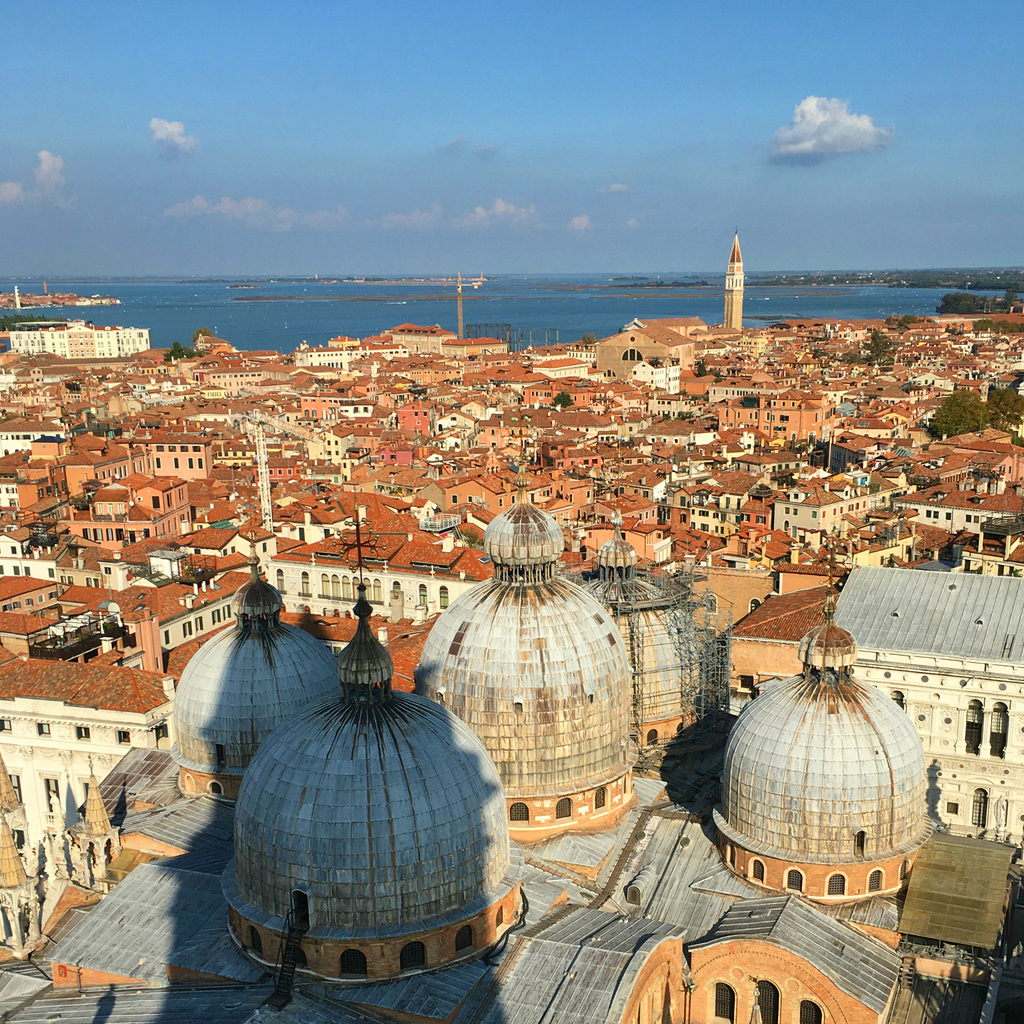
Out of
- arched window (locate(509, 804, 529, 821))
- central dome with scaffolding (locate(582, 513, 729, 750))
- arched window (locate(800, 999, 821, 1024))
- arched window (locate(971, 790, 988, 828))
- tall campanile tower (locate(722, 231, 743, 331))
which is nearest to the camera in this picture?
arched window (locate(800, 999, 821, 1024))

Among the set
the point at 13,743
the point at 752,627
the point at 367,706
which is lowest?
the point at 13,743

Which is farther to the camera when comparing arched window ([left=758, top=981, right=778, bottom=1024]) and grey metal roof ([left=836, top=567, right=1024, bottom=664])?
grey metal roof ([left=836, top=567, right=1024, bottom=664])

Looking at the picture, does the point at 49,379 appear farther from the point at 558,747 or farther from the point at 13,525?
the point at 558,747

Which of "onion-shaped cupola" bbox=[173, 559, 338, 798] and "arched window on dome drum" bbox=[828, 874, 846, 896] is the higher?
"onion-shaped cupola" bbox=[173, 559, 338, 798]

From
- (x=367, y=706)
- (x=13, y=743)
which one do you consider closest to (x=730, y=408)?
(x=13, y=743)

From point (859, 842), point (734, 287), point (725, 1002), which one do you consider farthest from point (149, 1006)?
point (734, 287)

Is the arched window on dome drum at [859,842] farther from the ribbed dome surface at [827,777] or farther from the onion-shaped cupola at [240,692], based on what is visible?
the onion-shaped cupola at [240,692]

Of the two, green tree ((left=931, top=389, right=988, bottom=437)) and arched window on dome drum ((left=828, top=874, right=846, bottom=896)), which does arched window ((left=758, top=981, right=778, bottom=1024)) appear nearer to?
arched window on dome drum ((left=828, top=874, right=846, bottom=896))

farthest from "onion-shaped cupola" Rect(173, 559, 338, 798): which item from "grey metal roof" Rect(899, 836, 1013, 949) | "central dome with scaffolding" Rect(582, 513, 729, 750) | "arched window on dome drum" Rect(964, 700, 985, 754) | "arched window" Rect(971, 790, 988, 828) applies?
"arched window" Rect(971, 790, 988, 828)
